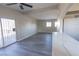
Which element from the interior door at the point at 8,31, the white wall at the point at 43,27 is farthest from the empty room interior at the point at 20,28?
the white wall at the point at 43,27

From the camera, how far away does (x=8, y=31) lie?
6215 mm

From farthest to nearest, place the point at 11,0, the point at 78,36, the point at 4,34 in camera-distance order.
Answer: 1. the point at 78,36
2. the point at 4,34
3. the point at 11,0

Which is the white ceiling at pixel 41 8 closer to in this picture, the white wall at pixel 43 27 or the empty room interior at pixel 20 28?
the empty room interior at pixel 20 28

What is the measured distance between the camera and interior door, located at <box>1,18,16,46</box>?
18.7 ft

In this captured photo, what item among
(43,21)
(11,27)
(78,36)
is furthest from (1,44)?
(43,21)

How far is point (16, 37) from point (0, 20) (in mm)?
2246

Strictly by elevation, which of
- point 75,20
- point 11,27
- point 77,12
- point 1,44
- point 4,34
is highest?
point 77,12

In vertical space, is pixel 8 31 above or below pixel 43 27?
below

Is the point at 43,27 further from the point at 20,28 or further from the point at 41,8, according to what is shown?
the point at 41,8

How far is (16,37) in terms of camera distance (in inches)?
284

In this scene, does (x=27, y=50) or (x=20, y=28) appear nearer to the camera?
(x=27, y=50)

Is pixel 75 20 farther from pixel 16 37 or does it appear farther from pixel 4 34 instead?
pixel 4 34

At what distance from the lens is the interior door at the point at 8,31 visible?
5.71 m

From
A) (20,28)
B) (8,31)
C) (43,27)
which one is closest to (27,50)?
(8,31)
